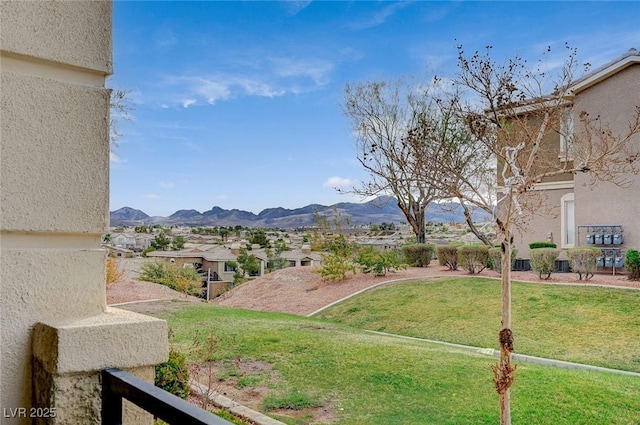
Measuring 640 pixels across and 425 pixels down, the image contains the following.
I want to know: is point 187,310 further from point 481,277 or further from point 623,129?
point 623,129

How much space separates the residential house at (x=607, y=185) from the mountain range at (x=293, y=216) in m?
3.85

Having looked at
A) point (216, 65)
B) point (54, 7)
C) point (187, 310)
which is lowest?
point (187, 310)

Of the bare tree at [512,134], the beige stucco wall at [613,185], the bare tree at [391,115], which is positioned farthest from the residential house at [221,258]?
the bare tree at [512,134]

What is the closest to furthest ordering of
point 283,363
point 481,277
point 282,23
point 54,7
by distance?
1. point 54,7
2. point 283,363
3. point 282,23
4. point 481,277

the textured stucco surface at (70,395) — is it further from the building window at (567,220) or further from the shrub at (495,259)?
the building window at (567,220)

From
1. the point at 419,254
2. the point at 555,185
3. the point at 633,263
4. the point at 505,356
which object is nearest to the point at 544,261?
the point at 633,263

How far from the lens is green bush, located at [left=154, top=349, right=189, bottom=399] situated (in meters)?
4.02

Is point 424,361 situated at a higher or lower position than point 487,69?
lower

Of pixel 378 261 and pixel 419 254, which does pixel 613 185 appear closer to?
pixel 419 254

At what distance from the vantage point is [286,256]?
18656 millimetres

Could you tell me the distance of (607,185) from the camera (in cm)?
1345

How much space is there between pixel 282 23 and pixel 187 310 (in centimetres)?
695

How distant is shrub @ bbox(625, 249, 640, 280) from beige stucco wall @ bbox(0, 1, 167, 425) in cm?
1284

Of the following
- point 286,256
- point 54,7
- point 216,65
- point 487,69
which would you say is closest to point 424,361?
point 487,69
